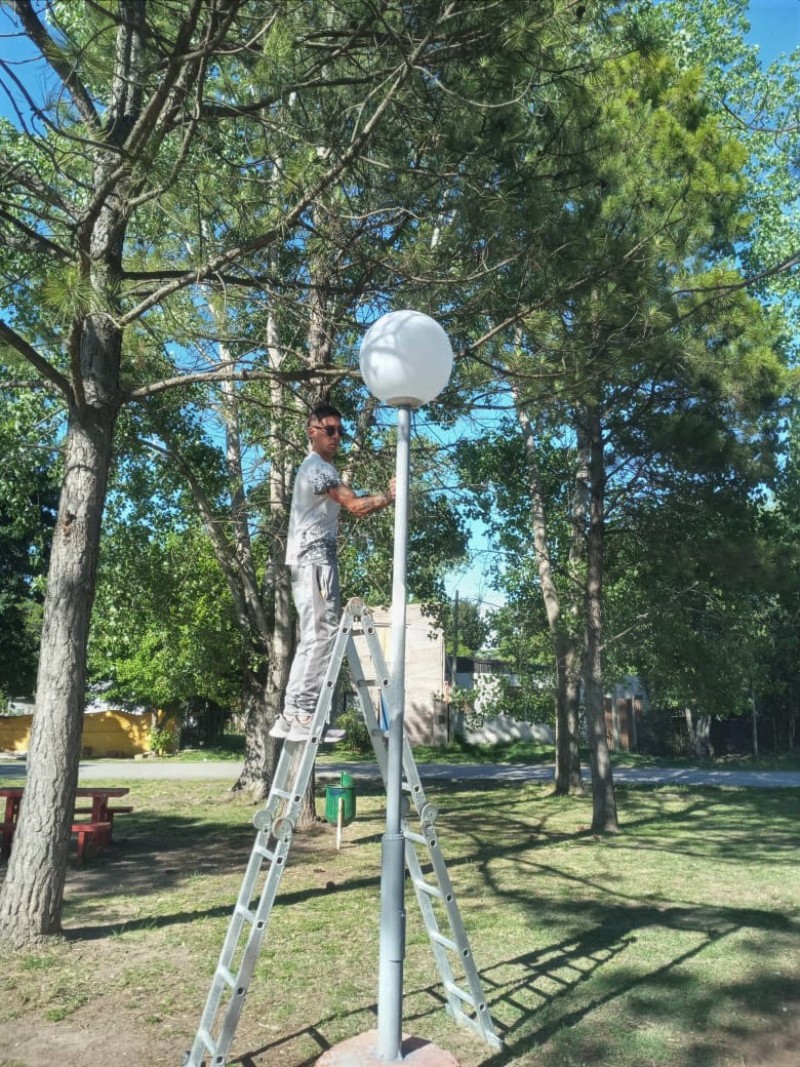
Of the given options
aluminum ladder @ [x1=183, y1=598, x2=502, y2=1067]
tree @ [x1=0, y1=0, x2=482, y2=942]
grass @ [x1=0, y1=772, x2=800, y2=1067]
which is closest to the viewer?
aluminum ladder @ [x1=183, y1=598, x2=502, y2=1067]

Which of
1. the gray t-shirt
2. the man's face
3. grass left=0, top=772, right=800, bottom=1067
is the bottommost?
grass left=0, top=772, right=800, bottom=1067

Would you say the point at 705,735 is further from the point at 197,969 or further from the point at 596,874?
the point at 197,969

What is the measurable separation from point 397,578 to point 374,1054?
2.01 meters

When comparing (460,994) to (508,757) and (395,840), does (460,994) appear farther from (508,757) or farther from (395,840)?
(508,757)

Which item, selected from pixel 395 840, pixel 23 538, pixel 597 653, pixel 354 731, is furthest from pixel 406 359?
pixel 354 731

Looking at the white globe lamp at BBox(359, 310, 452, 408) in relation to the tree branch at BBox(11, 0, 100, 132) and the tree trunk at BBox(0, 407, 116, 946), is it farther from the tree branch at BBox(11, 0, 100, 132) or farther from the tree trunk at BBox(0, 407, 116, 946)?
the tree trunk at BBox(0, 407, 116, 946)

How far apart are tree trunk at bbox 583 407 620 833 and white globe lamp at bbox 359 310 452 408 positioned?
26.9ft

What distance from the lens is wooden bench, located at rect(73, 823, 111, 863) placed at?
8.56 meters

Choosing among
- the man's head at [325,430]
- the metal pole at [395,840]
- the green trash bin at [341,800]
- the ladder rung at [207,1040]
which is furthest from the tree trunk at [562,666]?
the ladder rung at [207,1040]

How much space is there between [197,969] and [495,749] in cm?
2814

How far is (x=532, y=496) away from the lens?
16312 millimetres

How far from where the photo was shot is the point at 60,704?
230 inches

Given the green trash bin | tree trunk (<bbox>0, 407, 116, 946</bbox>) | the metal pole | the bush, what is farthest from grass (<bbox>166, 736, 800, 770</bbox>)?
the metal pole

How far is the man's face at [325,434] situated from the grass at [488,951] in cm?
289
